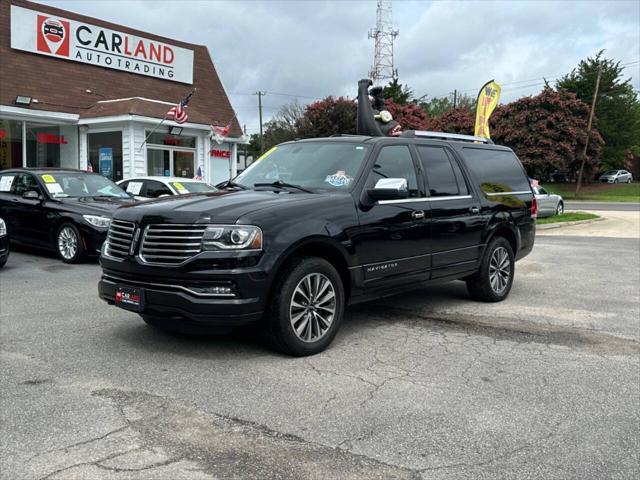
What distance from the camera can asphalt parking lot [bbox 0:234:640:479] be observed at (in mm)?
3191

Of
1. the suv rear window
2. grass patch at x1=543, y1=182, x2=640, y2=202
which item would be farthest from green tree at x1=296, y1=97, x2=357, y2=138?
the suv rear window

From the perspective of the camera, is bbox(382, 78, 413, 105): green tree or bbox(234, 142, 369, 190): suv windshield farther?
bbox(382, 78, 413, 105): green tree

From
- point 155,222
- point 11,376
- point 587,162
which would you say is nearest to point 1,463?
point 11,376

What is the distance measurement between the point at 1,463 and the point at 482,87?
67.8 feet

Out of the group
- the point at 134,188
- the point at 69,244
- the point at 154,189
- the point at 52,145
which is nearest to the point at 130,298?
the point at 69,244

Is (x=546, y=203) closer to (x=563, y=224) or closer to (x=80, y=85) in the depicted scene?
(x=563, y=224)

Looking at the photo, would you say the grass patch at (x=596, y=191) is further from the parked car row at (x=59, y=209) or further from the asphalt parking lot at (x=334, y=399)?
the asphalt parking lot at (x=334, y=399)

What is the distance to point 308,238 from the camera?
488cm

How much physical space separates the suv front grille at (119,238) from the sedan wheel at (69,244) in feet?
16.7

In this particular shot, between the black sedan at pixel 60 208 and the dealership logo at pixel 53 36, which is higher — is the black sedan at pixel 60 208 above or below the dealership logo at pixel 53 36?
below

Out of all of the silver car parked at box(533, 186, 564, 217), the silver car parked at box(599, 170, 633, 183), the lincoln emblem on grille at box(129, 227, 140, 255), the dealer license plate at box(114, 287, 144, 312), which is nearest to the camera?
the dealer license plate at box(114, 287, 144, 312)

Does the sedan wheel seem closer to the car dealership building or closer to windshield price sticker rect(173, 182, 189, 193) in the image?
windshield price sticker rect(173, 182, 189, 193)

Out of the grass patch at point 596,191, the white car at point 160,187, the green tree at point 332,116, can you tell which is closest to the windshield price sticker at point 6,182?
the white car at point 160,187

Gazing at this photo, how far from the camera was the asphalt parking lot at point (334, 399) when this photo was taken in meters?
3.19
